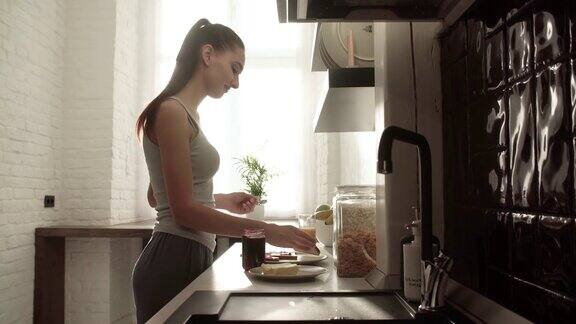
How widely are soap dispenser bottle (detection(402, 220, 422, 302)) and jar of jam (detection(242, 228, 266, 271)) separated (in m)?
0.51

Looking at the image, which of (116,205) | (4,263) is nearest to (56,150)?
(116,205)

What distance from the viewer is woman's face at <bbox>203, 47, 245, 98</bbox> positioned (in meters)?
1.62

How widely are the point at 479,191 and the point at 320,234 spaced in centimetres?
124

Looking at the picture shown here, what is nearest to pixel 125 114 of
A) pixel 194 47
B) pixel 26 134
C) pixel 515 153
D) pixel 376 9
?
pixel 26 134

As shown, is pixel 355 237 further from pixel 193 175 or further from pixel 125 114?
pixel 125 114

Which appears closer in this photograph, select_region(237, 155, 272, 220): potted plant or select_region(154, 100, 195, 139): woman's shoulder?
select_region(154, 100, 195, 139): woman's shoulder

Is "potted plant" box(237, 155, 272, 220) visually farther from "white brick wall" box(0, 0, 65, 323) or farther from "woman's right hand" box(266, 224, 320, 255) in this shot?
"woman's right hand" box(266, 224, 320, 255)

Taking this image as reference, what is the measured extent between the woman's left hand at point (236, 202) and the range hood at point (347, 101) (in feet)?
1.36

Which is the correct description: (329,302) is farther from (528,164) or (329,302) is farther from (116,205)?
(116,205)

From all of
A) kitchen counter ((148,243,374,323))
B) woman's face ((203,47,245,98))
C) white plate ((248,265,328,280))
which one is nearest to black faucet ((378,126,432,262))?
kitchen counter ((148,243,374,323))

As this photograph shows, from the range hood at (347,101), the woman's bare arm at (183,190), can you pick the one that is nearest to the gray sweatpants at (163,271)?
the woman's bare arm at (183,190)

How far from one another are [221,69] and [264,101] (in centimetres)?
269

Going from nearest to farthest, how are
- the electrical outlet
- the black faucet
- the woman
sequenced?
1. the black faucet
2. the woman
3. the electrical outlet

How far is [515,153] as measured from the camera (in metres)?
0.73
